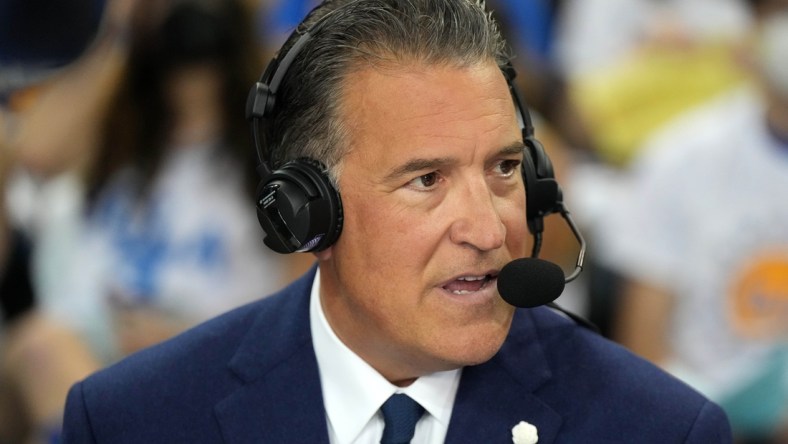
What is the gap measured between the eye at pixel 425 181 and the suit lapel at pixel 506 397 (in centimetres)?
39

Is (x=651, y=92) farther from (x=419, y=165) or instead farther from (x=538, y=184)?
(x=419, y=165)

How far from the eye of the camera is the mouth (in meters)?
2.12

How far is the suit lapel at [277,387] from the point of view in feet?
7.47

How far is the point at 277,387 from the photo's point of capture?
2320 mm

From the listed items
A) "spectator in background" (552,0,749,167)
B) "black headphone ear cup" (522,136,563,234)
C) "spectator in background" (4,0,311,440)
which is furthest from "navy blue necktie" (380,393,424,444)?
"spectator in background" (552,0,749,167)

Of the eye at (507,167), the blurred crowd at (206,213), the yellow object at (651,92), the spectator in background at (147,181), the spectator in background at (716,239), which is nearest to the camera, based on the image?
the eye at (507,167)

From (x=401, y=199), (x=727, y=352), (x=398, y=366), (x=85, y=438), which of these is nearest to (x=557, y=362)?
(x=398, y=366)

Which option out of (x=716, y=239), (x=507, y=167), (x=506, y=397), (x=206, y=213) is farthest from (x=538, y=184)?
(x=206, y=213)

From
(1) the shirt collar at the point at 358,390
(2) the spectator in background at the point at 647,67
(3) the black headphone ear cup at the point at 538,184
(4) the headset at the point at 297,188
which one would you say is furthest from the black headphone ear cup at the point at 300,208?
(2) the spectator in background at the point at 647,67

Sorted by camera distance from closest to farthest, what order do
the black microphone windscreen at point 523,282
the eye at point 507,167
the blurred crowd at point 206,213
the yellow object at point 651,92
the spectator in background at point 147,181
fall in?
the black microphone windscreen at point 523,282
the eye at point 507,167
the blurred crowd at point 206,213
the spectator in background at point 147,181
the yellow object at point 651,92

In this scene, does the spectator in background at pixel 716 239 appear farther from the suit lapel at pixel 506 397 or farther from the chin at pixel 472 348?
the chin at pixel 472 348

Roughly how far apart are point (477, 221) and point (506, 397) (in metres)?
0.37

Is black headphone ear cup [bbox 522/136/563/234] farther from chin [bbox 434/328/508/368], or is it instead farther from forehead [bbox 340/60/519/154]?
chin [bbox 434/328/508/368]

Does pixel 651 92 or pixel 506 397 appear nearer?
pixel 506 397
